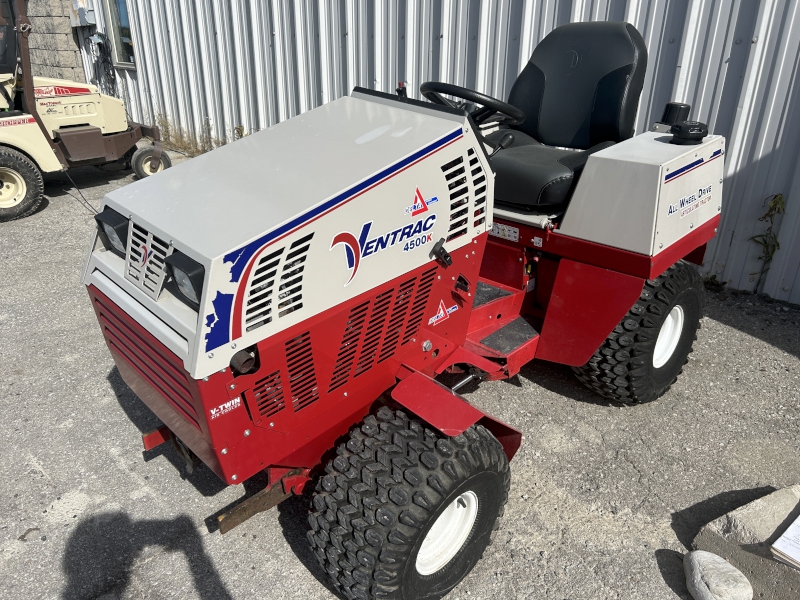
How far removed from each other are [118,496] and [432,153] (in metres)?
1.94

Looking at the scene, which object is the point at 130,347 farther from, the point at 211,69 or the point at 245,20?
the point at 211,69

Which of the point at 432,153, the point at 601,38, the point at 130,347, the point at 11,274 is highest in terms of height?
the point at 601,38

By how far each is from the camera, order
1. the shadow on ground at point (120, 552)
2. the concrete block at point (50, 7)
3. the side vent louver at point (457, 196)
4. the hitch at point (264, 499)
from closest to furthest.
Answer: the hitch at point (264, 499)
the side vent louver at point (457, 196)
the shadow on ground at point (120, 552)
the concrete block at point (50, 7)

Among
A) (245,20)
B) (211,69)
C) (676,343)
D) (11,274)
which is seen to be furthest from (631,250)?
(211,69)

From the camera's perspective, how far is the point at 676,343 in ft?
10.4

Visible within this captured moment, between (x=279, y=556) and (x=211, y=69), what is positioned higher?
(x=211, y=69)

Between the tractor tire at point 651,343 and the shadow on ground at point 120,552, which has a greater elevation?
the tractor tire at point 651,343

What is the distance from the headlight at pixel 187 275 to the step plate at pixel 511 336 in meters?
1.43

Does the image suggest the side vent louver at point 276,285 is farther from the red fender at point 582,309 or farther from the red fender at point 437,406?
the red fender at point 582,309

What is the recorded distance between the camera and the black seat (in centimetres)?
278

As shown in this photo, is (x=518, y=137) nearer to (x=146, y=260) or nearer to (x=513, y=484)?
(x=513, y=484)

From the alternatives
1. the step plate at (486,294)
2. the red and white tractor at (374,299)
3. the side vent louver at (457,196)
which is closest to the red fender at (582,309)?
the red and white tractor at (374,299)

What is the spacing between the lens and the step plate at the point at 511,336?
276 centimetres

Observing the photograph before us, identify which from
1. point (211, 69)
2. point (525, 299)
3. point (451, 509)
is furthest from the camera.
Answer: point (211, 69)
